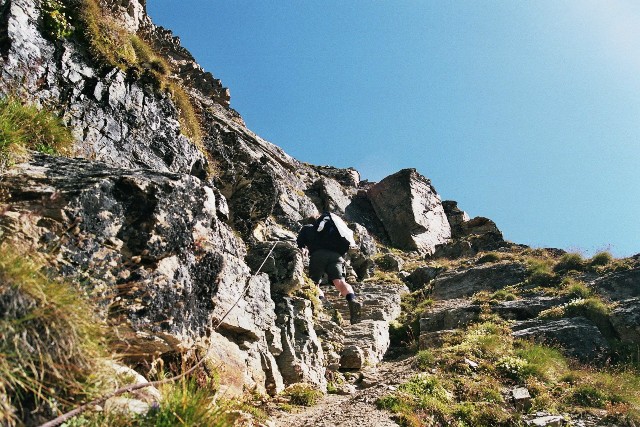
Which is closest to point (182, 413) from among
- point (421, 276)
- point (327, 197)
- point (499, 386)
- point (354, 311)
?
point (499, 386)

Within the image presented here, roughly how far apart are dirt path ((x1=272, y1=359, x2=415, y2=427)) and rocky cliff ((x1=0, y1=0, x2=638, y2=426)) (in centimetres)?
86

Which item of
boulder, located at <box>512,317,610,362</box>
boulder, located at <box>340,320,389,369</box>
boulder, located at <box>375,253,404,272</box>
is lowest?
boulder, located at <box>340,320,389,369</box>

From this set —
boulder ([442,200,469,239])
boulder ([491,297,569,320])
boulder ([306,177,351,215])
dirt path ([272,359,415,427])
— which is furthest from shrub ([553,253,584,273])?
boulder ([442,200,469,239])

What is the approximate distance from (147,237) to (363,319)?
11.1m

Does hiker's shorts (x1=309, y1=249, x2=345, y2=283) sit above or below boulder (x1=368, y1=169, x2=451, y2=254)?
below

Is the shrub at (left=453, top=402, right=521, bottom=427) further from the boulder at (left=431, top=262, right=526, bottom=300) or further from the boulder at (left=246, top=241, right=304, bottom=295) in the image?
the boulder at (left=431, top=262, right=526, bottom=300)

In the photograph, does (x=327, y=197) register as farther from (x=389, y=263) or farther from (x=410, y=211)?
(x=389, y=263)

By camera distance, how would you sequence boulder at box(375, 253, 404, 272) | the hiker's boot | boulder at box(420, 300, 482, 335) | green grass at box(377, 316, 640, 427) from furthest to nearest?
boulder at box(375, 253, 404, 272) < boulder at box(420, 300, 482, 335) < the hiker's boot < green grass at box(377, 316, 640, 427)

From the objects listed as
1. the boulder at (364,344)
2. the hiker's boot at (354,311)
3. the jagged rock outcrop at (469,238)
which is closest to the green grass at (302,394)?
the boulder at (364,344)

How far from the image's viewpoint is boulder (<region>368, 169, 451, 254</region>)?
3822cm

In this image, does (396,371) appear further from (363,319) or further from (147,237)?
(147,237)

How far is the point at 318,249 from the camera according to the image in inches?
538

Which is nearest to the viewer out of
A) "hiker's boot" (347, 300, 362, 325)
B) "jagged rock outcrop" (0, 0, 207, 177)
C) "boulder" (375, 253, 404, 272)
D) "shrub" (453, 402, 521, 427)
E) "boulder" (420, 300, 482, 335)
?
"shrub" (453, 402, 521, 427)

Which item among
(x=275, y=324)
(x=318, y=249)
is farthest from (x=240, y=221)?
(x=275, y=324)
